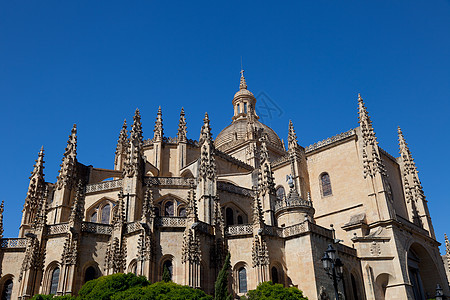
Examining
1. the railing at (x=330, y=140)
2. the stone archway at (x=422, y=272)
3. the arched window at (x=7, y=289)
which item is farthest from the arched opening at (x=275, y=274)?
the arched window at (x=7, y=289)

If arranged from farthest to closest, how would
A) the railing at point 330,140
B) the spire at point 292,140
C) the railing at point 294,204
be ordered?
the spire at point 292,140
the railing at point 330,140
the railing at point 294,204

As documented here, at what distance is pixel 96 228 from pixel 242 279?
965 cm

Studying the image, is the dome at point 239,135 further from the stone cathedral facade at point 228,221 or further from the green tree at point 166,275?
the green tree at point 166,275

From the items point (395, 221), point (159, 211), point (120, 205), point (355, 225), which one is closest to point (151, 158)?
point (159, 211)

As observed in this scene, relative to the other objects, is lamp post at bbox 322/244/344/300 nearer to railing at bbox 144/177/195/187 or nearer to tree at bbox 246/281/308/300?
tree at bbox 246/281/308/300

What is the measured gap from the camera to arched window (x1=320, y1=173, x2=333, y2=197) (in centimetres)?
3866

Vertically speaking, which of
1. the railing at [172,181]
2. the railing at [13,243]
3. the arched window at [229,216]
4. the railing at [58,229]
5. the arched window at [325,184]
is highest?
the arched window at [325,184]

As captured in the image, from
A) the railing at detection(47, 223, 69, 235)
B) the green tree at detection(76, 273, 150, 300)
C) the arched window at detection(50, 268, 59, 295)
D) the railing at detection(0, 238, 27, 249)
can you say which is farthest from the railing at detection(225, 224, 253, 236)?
the railing at detection(0, 238, 27, 249)

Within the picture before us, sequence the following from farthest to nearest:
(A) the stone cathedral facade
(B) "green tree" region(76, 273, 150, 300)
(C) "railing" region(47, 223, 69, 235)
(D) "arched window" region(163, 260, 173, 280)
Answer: (C) "railing" region(47, 223, 69, 235)
(A) the stone cathedral facade
(D) "arched window" region(163, 260, 173, 280)
(B) "green tree" region(76, 273, 150, 300)

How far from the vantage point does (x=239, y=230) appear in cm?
2845

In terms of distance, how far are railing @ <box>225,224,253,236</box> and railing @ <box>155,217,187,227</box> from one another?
9.88ft

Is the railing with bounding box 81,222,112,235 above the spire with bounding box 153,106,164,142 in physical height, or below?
below

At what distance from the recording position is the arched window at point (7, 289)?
27547 millimetres

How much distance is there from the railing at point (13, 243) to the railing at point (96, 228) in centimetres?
427
